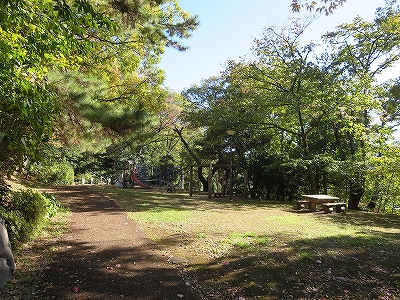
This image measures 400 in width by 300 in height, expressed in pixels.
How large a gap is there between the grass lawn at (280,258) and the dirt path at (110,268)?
0.91 ft

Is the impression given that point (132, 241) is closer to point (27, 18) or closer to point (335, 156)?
point (27, 18)

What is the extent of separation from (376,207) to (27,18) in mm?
17751

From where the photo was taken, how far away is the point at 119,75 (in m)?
12.0

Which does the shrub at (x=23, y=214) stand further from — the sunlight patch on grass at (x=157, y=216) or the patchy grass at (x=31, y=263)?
the sunlight patch on grass at (x=157, y=216)

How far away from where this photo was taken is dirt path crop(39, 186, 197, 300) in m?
2.86

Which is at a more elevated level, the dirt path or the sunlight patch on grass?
the sunlight patch on grass

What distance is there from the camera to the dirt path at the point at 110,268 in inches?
112

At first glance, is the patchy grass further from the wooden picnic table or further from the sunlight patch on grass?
the wooden picnic table

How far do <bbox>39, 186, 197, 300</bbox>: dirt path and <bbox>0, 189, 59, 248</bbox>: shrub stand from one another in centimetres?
51

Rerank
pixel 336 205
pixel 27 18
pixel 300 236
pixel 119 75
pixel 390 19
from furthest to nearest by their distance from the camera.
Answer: pixel 119 75 < pixel 390 19 < pixel 336 205 < pixel 300 236 < pixel 27 18

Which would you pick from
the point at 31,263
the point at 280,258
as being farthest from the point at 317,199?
the point at 31,263

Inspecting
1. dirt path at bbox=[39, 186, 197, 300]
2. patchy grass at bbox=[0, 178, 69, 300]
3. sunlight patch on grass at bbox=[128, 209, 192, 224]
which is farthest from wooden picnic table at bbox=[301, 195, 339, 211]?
patchy grass at bbox=[0, 178, 69, 300]

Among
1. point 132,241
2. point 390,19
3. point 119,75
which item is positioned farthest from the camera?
point 119,75

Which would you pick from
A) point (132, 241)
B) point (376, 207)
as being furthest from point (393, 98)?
point (132, 241)
